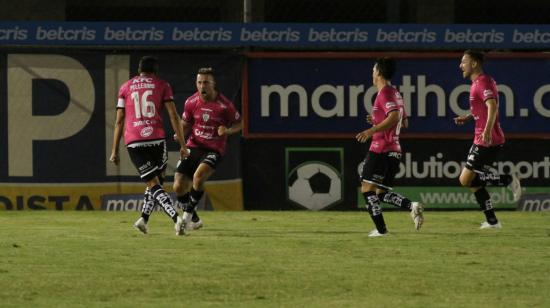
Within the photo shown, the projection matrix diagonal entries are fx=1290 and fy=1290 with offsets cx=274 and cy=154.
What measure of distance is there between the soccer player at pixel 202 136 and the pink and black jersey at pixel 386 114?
223cm

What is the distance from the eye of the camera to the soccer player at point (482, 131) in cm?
1530

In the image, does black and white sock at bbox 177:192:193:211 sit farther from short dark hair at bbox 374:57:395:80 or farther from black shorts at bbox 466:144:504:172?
black shorts at bbox 466:144:504:172

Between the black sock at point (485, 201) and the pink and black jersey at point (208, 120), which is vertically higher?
the pink and black jersey at point (208, 120)

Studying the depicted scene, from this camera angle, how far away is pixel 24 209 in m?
19.7

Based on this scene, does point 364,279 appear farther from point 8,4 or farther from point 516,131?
point 8,4

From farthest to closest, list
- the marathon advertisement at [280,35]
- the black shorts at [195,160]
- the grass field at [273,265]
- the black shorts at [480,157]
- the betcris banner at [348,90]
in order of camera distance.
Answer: the betcris banner at [348,90] < the marathon advertisement at [280,35] < the black shorts at [195,160] < the black shorts at [480,157] < the grass field at [273,265]

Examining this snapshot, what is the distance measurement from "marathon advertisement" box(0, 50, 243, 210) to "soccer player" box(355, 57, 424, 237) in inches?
217

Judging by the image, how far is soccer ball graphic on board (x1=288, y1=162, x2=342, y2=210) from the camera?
2008 cm

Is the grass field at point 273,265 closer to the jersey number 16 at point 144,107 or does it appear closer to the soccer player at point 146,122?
the soccer player at point 146,122

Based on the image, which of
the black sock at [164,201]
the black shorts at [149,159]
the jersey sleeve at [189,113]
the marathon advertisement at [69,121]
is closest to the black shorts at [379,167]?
the black sock at [164,201]

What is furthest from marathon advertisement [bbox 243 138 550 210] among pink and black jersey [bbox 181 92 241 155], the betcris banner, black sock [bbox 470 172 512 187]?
black sock [bbox 470 172 512 187]

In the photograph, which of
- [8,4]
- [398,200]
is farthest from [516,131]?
[8,4]

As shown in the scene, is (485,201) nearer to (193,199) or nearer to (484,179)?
(484,179)

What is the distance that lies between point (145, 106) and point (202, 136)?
1762 millimetres
